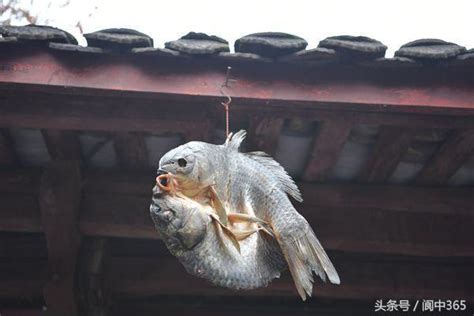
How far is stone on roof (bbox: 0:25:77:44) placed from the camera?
2396 millimetres

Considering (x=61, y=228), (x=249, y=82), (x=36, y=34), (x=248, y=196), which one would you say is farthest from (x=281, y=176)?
(x=61, y=228)

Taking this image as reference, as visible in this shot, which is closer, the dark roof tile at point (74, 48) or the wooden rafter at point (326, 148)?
the dark roof tile at point (74, 48)

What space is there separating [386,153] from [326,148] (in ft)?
1.21

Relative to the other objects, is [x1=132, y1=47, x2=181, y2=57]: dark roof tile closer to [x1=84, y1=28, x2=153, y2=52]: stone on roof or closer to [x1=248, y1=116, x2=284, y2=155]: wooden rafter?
[x1=84, y1=28, x2=153, y2=52]: stone on roof

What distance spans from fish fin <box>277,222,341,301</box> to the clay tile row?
944mm

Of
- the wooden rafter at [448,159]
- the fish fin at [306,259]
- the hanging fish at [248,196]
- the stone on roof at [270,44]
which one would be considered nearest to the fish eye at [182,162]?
the hanging fish at [248,196]

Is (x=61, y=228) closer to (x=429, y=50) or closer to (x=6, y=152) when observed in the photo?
(x=6, y=152)

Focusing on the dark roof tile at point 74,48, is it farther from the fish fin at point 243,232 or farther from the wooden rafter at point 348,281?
the wooden rafter at point 348,281

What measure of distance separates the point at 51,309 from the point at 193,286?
96cm

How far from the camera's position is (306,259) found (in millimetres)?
1784

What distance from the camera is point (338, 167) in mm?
3262

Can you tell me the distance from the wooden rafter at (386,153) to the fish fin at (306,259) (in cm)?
123

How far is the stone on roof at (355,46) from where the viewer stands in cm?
240

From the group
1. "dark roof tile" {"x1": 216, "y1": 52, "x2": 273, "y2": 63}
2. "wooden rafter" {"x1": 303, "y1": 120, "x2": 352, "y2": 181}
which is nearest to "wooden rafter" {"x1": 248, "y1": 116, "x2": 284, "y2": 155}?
"wooden rafter" {"x1": 303, "y1": 120, "x2": 352, "y2": 181}
